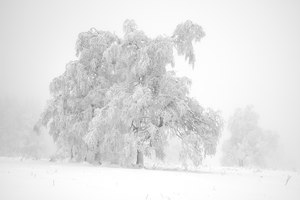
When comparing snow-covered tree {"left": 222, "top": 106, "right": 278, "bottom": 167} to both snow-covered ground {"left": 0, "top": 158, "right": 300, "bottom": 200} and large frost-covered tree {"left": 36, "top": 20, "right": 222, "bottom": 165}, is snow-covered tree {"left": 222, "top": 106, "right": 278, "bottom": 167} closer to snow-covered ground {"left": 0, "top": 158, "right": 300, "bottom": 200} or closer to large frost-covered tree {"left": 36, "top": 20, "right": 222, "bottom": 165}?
large frost-covered tree {"left": 36, "top": 20, "right": 222, "bottom": 165}

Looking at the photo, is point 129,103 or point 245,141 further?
point 245,141

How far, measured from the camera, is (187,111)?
71.8 ft

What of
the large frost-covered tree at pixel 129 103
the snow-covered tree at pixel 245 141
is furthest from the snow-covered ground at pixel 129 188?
the snow-covered tree at pixel 245 141

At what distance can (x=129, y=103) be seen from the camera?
1997 centimetres

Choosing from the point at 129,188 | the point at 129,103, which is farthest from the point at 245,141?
the point at 129,188

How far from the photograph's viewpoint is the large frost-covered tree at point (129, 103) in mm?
20125

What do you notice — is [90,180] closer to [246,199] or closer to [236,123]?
[246,199]

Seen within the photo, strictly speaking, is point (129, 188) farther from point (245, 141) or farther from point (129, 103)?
point (245, 141)

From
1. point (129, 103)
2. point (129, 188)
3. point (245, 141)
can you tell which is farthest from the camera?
point (245, 141)

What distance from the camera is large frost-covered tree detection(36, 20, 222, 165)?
2012cm

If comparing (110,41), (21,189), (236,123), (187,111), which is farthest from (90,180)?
(236,123)

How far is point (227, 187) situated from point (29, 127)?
48.9m

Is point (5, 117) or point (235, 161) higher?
point (5, 117)

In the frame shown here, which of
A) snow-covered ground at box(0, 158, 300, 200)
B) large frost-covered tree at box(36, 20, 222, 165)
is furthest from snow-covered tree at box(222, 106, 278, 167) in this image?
snow-covered ground at box(0, 158, 300, 200)
